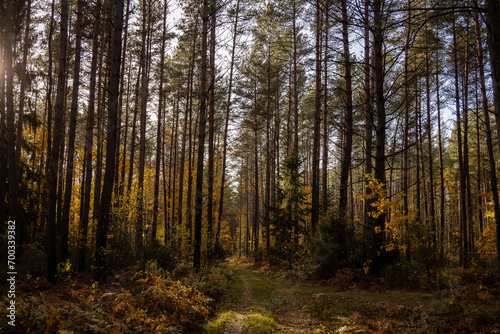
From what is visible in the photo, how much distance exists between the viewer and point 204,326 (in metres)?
5.51

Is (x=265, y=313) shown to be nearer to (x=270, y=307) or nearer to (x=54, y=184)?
(x=270, y=307)

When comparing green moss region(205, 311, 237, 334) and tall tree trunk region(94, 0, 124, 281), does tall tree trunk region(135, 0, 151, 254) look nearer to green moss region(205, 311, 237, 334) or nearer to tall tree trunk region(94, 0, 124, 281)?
tall tree trunk region(94, 0, 124, 281)

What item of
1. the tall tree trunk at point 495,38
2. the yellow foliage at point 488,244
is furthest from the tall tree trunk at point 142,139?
the yellow foliage at point 488,244

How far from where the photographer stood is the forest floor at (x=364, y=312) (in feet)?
13.8

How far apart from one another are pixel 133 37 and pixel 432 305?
59.2ft

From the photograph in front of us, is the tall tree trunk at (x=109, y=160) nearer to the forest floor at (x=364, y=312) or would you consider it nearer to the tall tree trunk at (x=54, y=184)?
the tall tree trunk at (x=54, y=184)

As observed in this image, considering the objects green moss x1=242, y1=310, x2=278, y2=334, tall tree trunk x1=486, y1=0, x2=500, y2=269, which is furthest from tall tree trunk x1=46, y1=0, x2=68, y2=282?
tall tree trunk x1=486, y1=0, x2=500, y2=269

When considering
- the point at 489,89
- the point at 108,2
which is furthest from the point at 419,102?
the point at 108,2

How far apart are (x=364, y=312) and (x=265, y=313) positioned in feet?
7.51

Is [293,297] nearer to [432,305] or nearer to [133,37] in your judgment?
[432,305]

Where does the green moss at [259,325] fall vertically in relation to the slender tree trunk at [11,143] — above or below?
below

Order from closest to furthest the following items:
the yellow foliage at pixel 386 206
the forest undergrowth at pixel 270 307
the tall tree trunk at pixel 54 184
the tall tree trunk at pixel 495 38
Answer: the tall tree trunk at pixel 495 38 → the forest undergrowth at pixel 270 307 → the yellow foliage at pixel 386 206 → the tall tree trunk at pixel 54 184

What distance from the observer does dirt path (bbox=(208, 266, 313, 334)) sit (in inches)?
208

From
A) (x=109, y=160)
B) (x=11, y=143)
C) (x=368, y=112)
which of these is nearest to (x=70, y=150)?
(x=11, y=143)
